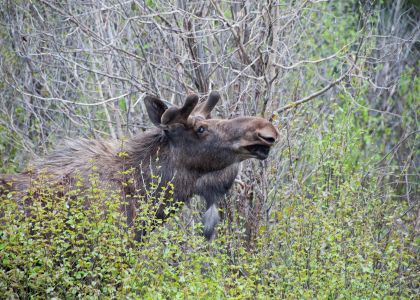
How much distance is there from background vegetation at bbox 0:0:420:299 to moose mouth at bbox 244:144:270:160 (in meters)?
0.48

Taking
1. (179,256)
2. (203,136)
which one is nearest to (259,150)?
(203,136)

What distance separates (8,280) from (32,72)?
5256 millimetres

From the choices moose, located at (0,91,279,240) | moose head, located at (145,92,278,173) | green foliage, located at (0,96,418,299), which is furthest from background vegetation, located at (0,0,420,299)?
moose head, located at (145,92,278,173)

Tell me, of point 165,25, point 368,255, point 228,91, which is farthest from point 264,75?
point 368,255

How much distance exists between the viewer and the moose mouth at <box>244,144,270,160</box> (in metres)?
8.11

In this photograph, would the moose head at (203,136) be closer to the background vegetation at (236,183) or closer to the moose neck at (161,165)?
the moose neck at (161,165)

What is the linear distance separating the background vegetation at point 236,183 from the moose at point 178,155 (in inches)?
15.4

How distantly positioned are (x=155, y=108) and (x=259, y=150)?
1149 mm

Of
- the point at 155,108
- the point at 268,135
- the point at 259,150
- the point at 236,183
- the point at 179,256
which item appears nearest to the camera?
the point at 179,256

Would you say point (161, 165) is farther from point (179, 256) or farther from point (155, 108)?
point (179, 256)

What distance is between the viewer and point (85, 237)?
270 inches

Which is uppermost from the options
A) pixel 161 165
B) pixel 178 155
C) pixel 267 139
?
pixel 267 139

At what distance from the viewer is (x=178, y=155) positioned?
27.7 ft

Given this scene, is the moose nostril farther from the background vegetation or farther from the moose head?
the background vegetation
